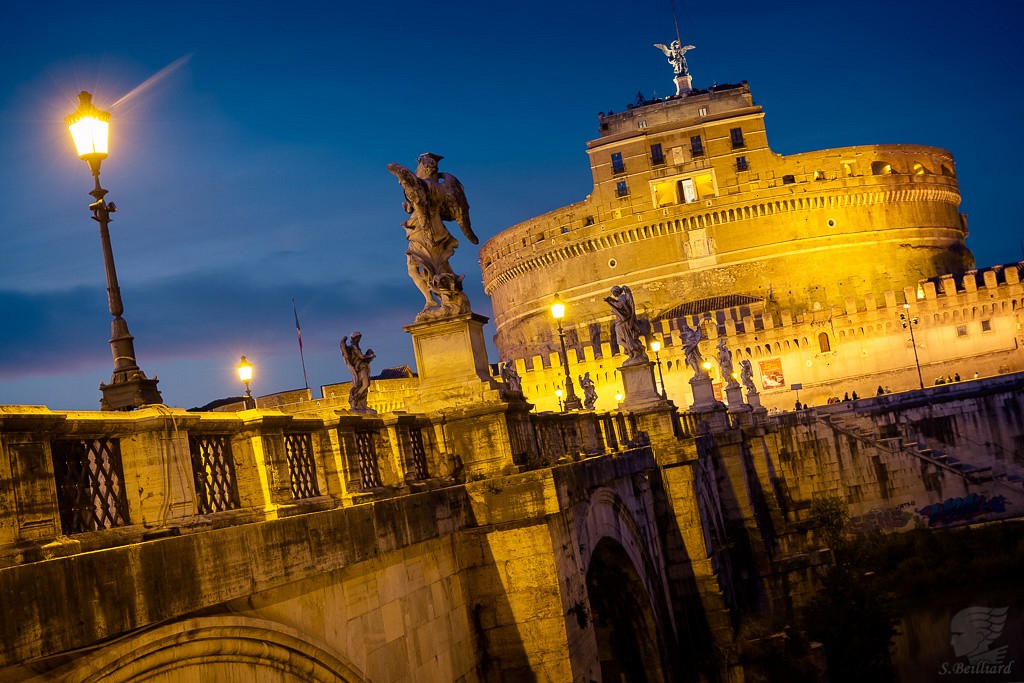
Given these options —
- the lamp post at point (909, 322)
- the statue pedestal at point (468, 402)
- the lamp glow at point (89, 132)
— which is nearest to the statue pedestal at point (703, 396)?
the statue pedestal at point (468, 402)

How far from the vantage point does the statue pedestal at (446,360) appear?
948 cm

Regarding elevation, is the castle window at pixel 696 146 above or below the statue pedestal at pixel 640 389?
above

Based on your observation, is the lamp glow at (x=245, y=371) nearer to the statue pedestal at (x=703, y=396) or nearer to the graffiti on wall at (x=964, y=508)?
the statue pedestal at (x=703, y=396)

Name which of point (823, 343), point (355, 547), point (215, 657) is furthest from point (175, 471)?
point (823, 343)

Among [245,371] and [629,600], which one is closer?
[629,600]

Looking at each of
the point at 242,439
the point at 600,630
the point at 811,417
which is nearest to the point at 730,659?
the point at 600,630

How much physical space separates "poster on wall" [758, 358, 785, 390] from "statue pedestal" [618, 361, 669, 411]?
4188 centimetres

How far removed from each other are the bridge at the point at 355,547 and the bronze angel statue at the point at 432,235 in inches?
37.7

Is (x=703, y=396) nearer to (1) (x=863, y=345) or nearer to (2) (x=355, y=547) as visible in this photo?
(2) (x=355, y=547)

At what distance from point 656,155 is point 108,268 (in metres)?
63.9

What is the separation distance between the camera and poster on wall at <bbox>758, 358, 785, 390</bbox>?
59.3m

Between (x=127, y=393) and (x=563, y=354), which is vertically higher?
(x=563, y=354)

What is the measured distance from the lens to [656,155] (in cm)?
7200

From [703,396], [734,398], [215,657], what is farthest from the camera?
[734,398]
